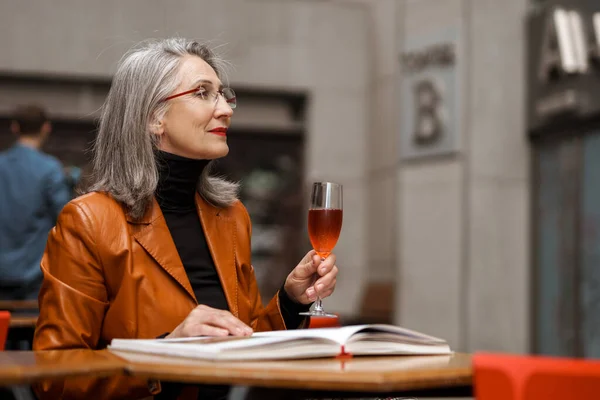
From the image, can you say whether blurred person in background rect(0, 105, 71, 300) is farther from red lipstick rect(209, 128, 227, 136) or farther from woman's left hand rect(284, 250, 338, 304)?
woman's left hand rect(284, 250, 338, 304)

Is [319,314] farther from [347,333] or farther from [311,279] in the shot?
[347,333]

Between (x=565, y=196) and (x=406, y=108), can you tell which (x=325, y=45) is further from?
(x=565, y=196)

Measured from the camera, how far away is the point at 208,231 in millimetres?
2426

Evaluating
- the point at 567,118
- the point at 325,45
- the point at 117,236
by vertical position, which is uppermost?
the point at 325,45

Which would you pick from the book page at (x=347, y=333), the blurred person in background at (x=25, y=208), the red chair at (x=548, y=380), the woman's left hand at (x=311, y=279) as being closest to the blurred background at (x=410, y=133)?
the blurred person in background at (x=25, y=208)

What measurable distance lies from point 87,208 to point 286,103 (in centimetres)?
729

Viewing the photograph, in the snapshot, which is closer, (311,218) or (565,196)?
(311,218)

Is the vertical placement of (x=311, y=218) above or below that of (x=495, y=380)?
above

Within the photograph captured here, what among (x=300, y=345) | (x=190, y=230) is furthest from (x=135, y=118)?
(x=300, y=345)

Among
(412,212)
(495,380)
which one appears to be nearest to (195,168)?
(495,380)

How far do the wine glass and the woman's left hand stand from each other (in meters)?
0.02

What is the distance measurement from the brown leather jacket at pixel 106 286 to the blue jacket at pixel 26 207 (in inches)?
105

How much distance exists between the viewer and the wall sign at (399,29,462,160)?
7371mm

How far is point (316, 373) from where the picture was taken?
4.43 ft
